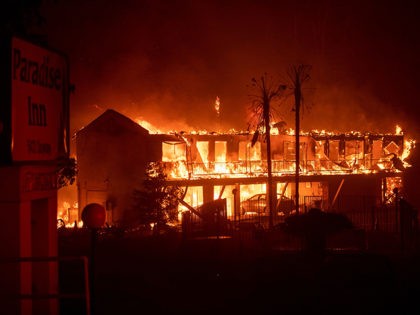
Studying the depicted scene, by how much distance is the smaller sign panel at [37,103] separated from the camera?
7648 millimetres

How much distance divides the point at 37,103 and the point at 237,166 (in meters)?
23.1

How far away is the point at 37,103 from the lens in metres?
8.24

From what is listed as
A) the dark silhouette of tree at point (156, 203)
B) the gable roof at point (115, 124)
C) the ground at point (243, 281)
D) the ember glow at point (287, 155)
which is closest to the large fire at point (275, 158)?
the ember glow at point (287, 155)

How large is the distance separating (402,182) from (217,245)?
81.8 ft

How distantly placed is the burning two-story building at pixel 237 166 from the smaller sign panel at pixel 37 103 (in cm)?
1557

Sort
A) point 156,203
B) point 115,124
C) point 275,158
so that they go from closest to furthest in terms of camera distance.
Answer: point 156,203 < point 115,124 < point 275,158

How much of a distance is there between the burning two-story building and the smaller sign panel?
51.1 feet

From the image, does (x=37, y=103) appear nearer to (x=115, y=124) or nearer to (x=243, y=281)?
(x=243, y=281)

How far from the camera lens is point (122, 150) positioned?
28.2m

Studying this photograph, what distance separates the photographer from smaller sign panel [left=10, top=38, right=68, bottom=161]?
301 inches

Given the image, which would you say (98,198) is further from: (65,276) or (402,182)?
(402,182)

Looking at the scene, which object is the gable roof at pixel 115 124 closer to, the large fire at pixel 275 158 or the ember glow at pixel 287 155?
the large fire at pixel 275 158

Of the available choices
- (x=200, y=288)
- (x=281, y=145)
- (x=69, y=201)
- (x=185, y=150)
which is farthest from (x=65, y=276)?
(x=69, y=201)

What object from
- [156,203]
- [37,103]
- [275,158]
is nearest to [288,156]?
[275,158]
